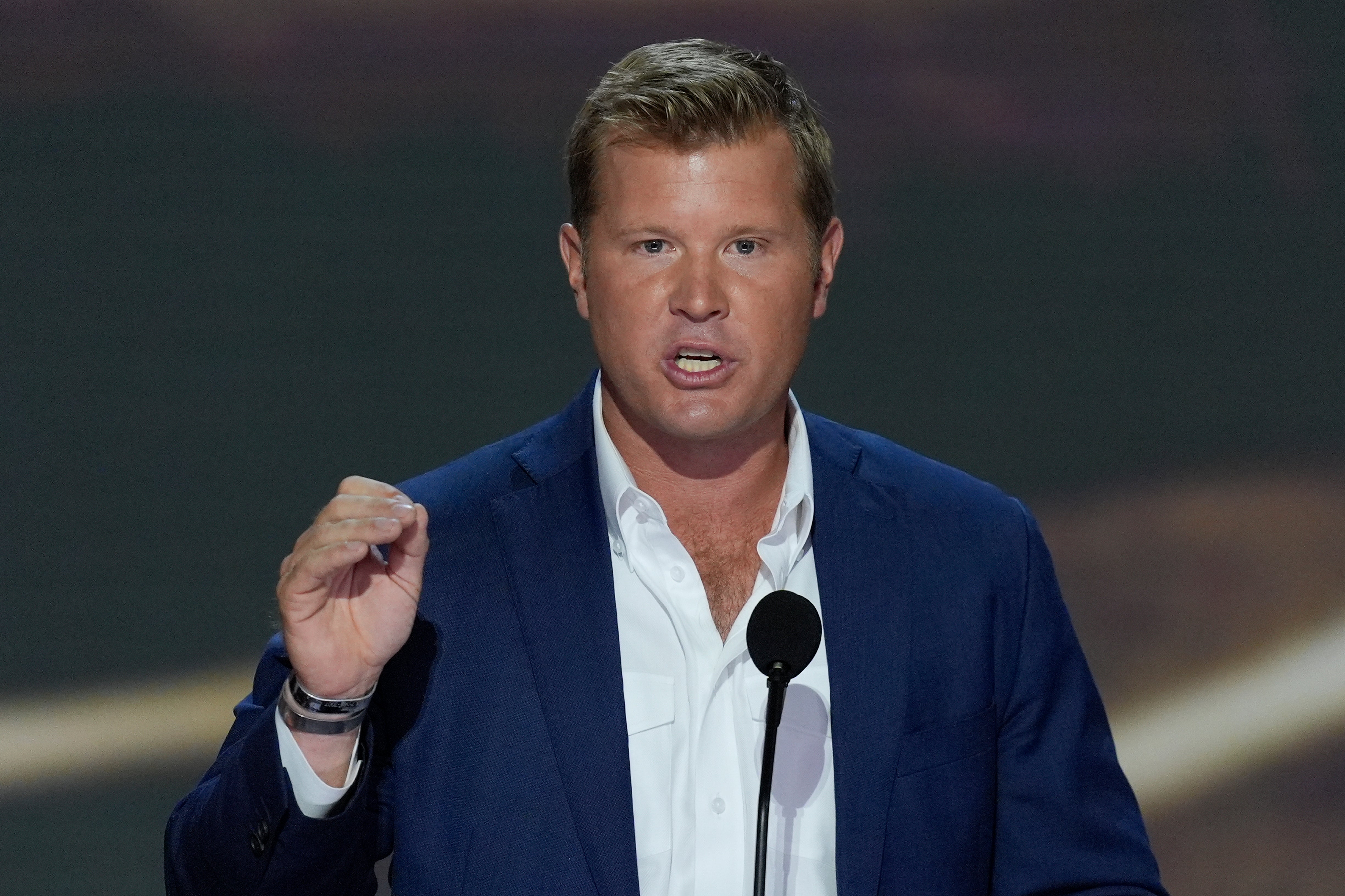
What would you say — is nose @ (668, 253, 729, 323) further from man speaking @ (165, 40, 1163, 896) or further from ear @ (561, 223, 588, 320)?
ear @ (561, 223, 588, 320)

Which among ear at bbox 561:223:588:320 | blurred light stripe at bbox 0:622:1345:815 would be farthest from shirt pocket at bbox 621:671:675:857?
blurred light stripe at bbox 0:622:1345:815

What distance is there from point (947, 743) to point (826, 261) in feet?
2.27

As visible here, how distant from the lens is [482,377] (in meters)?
3.31

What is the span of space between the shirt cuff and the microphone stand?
0.50 metres

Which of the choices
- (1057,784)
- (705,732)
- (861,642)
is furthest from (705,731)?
(1057,784)

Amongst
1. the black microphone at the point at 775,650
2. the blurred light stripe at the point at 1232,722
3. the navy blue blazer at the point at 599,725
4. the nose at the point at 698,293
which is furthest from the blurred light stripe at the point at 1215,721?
the black microphone at the point at 775,650

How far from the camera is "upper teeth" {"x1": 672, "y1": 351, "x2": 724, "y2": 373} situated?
6.68 ft

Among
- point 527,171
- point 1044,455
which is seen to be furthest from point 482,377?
point 1044,455

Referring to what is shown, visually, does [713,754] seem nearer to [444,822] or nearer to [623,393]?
[444,822]

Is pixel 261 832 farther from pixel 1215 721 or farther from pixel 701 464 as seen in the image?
pixel 1215 721

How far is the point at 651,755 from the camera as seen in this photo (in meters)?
1.96

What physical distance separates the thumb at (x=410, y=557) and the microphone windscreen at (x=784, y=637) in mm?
384

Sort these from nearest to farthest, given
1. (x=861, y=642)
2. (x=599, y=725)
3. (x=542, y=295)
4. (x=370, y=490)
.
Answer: (x=370, y=490) < (x=599, y=725) < (x=861, y=642) < (x=542, y=295)

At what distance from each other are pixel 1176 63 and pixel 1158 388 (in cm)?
69
